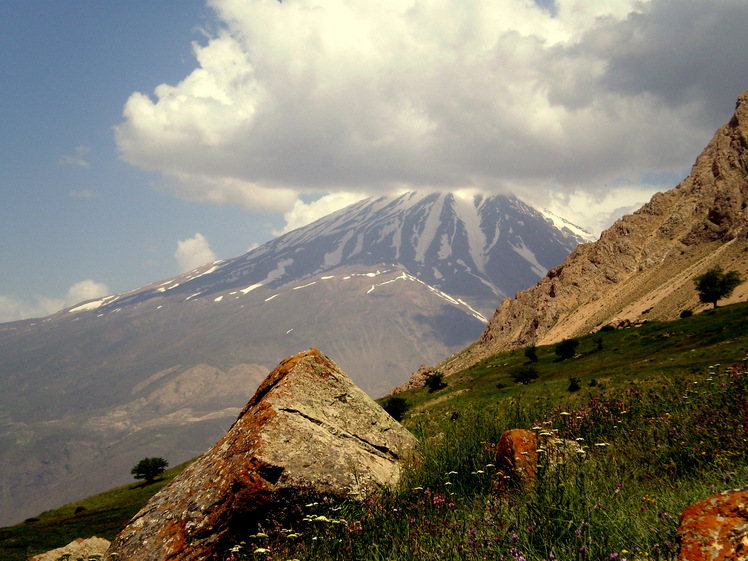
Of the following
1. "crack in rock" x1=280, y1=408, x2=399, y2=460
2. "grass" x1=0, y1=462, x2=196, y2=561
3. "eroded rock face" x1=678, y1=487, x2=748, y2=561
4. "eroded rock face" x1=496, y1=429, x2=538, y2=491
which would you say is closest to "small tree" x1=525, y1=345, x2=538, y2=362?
"grass" x1=0, y1=462, x2=196, y2=561

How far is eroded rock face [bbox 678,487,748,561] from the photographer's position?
10.3 feet

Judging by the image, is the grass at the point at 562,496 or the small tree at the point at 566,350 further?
the small tree at the point at 566,350

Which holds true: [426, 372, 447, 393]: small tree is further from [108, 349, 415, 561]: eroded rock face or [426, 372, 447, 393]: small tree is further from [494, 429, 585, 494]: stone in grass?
[494, 429, 585, 494]: stone in grass

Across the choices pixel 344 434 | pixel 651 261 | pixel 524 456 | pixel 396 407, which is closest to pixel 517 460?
pixel 524 456

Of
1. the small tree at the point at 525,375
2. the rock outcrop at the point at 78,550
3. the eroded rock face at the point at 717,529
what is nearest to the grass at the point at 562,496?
→ the eroded rock face at the point at 717,529

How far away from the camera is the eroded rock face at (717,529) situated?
123 inches

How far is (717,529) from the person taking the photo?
3307 millimetres

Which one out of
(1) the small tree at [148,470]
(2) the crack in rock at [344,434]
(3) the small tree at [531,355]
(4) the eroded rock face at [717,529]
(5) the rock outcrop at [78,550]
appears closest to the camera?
(4) the eroded rock face at [717,529]

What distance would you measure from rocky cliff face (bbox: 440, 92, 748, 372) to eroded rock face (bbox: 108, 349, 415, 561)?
76.5 metres

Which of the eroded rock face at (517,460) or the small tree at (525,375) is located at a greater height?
the eroded rock face at (517,460)

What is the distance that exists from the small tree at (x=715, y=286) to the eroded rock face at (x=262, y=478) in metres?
68.3

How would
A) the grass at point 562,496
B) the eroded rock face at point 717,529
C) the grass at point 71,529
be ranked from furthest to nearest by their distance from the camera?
the grass at point 71,529
the grass at point 562,496
the eroded rock face at point 717,529

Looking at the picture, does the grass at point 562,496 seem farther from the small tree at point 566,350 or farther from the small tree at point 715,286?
the small tree at point 715,286

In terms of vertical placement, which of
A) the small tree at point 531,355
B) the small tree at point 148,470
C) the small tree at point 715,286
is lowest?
the small tree at point 148,470
